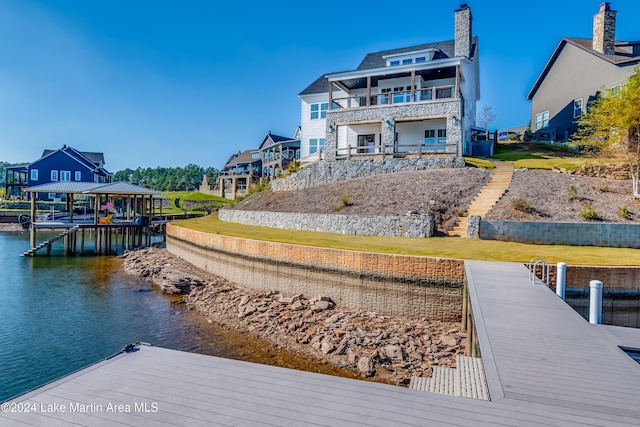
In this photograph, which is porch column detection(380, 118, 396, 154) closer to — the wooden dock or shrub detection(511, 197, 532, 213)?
shrub detection(511, 197, 532, 213)

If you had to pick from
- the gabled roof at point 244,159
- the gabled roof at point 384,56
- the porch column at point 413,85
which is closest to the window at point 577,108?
the gabled roof at point 384,56

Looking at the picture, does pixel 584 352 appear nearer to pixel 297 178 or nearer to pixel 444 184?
pixel 444 184

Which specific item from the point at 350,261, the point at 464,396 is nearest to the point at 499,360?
the point at 464,396

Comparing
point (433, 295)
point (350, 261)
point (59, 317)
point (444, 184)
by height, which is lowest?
point (59, 317)

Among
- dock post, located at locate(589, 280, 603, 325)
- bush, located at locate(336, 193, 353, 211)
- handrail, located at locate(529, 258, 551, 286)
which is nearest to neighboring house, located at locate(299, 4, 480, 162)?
bush, located at locate(336, 193, 353, 211)

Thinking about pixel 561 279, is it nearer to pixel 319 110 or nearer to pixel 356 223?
pixel 356 223

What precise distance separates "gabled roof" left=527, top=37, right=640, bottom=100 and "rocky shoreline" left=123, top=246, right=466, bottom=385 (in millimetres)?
27317

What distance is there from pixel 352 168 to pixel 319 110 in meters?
9.38

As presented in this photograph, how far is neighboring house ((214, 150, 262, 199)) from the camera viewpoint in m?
58.6

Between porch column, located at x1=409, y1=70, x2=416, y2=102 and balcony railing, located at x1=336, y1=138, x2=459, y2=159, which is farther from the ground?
porch column, located at x1=409, y1=70, x2=416, y2=102

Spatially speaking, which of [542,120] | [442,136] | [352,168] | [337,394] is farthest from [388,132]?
[337,394]

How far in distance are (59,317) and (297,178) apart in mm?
17335

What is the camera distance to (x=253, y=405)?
3855 mm

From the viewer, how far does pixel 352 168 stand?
24875 millimetres
